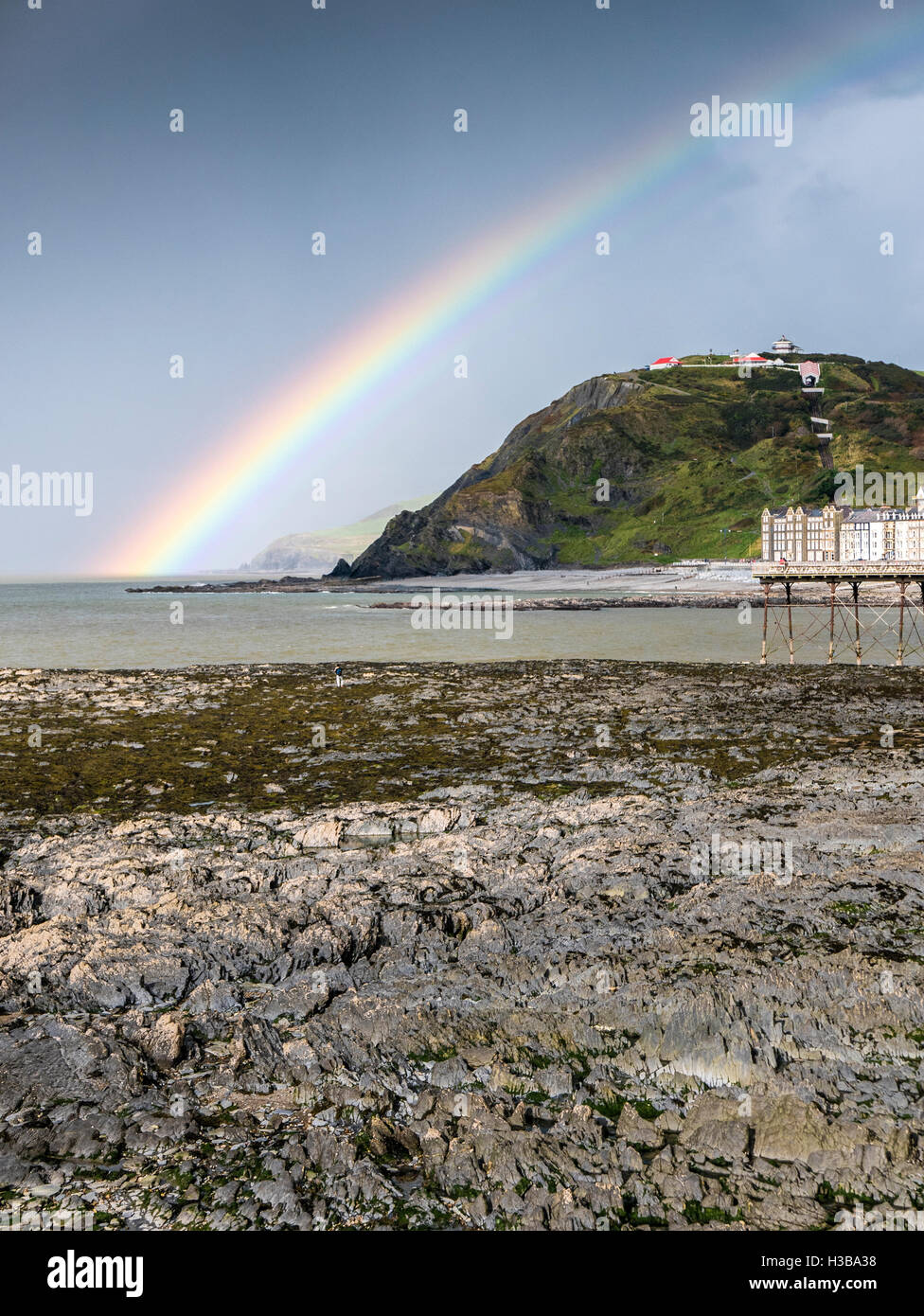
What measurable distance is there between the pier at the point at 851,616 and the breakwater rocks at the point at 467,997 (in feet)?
107

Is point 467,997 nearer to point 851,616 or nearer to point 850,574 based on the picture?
point 850,574

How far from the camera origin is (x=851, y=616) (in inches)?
3452

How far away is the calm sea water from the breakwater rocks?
1375 inches

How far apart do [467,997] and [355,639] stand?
6473cm

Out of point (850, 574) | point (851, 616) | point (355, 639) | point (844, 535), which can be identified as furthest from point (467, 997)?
point (844, 535)

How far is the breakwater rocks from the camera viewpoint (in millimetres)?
7832

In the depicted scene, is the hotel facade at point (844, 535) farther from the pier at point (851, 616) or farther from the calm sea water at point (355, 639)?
the calm sea water at point (355, 639)

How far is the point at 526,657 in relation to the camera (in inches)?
2213

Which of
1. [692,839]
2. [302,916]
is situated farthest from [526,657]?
[302,916]

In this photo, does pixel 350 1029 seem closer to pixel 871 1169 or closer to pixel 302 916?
pixel 302 916


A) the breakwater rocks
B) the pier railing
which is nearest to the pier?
the pier railing

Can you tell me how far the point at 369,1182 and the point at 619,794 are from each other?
12903mm

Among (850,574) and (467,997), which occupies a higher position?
(850,574)

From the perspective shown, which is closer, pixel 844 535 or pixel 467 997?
pixel 467 997
